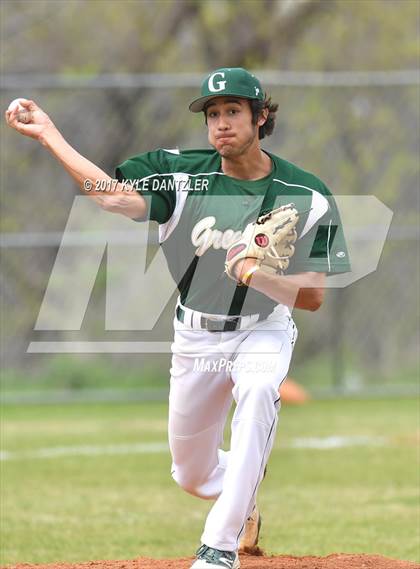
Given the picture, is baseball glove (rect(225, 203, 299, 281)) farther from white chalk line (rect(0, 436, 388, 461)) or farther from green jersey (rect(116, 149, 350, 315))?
white chalk line (rect(0, 436, 388, 461))

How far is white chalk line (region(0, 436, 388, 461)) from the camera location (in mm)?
10734

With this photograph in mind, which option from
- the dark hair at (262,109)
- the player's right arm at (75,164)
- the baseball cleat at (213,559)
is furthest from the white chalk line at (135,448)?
the baseball cleat at (213,559)

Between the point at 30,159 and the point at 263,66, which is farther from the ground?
the point at 263,66

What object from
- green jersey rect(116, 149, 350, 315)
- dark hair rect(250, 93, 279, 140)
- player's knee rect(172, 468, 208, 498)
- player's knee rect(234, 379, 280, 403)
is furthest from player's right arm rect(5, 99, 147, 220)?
player's knee rect(172, 468, 208, 498)

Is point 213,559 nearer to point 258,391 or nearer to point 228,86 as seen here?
point 258,391

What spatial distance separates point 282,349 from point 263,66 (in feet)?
42.2

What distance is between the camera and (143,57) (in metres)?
17.8

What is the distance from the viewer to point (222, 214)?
224 inches

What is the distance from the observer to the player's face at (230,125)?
5.46m

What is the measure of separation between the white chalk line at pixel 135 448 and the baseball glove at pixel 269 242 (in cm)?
555

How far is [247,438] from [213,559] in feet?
1.72

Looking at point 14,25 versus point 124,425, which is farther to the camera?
point 14,25

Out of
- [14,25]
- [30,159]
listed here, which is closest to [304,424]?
[30,159]

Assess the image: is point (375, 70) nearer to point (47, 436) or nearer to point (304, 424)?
point (304, 424)
